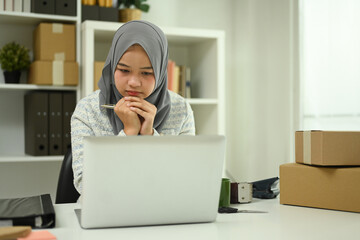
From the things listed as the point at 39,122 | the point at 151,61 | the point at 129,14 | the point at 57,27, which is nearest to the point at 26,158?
the point at 39,122

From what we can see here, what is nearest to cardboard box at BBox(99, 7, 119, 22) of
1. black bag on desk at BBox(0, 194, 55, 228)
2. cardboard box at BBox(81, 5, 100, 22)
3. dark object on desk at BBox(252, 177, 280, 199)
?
cardboard box at BBox(81, 5, 100, 22)

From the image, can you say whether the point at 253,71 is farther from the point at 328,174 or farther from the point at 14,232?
the point at 14,232

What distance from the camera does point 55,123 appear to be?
9.21 feet

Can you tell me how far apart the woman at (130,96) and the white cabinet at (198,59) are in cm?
108

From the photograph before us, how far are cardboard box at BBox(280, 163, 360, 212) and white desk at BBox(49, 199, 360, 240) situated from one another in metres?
0.04

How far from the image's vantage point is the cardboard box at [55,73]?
274 cm

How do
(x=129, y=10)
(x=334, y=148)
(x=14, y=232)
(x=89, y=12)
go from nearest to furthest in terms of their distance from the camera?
(x=14, y=232) → (x=334, y=148) → (x=89, y=12) → (x=129, y=10)

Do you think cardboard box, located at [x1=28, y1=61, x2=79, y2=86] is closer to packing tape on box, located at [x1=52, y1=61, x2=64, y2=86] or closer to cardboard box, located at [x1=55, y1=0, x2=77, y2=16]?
packing tape on box, located at [x1=52, y1=61, x2=64, y2=86]

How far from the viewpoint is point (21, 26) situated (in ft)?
9.96

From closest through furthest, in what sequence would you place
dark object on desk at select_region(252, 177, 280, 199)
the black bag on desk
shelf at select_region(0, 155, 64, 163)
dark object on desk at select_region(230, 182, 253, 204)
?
1. the black bag on desk
2. dark object on desk at select_region(230, 182, 253, 204)
3. dark object on desk at select_region(252, 177, 280, 199)
4. shelf at select_region(0, 155, 64, 163)

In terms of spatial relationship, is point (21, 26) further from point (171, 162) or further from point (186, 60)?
point (171, 162)

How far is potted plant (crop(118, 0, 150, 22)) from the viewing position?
3033mm

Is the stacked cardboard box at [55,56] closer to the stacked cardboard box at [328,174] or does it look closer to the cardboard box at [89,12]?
the cardboard box at [89,12]

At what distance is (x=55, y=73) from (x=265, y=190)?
5.41 feet
